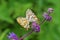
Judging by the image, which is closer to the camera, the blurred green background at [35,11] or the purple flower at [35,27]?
the purple flower at [35,27]

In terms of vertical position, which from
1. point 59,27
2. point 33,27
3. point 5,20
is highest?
point 5,20

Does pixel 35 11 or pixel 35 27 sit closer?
pixel 35 27

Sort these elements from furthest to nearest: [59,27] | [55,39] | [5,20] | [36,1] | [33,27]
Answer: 1. [36,1]
2. [5,20]
3. [59,27]
4. [55,39]
5. [33,27]

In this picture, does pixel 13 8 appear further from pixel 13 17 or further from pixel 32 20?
pixel 32 20

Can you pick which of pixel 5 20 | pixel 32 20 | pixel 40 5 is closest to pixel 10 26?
pixel 5 20

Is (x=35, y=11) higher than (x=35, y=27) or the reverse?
higher

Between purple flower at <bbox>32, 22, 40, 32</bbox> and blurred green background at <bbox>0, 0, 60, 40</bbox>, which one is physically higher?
blurred green background at <bbox>0, 0, 60, 40</bbox>

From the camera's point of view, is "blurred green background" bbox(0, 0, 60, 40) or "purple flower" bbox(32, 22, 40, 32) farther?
"blurred green background" bbox(0, 0, 60, 40)

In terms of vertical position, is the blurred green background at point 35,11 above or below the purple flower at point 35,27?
above
